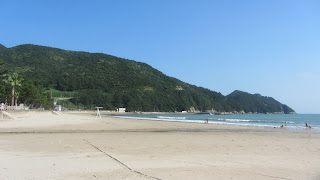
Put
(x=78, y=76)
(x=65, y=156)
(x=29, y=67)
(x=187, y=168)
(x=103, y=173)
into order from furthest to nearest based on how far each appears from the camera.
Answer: (x=78, y=76) → (x=29, y=67) → (x=65, y=156) → (x=187, y=168) → (x=103, y=173)

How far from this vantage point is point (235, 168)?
7.86 meters

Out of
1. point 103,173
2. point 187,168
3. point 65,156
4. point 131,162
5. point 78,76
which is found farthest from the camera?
point 78,76

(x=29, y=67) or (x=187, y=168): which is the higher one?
(x=29, y=67)

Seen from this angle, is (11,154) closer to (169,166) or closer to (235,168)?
(169,166)

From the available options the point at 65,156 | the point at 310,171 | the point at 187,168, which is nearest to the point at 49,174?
the point at 65,156

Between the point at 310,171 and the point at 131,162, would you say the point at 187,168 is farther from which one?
the point at 310,171

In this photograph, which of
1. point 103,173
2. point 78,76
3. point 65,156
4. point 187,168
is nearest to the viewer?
point 103,173

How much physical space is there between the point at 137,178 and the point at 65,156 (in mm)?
4001

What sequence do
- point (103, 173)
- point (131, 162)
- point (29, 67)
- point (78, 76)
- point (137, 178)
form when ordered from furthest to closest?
A: point (78, 76) → point (29, 67) → point (131, 162) → point (103, 173) → point (137, 178)

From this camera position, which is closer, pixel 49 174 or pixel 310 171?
pixel 49 174

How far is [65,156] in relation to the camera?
9.30 m

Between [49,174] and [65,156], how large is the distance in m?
2.75

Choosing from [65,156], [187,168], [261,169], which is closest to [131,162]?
[187,168]

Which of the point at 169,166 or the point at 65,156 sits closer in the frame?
the point at 169,166
